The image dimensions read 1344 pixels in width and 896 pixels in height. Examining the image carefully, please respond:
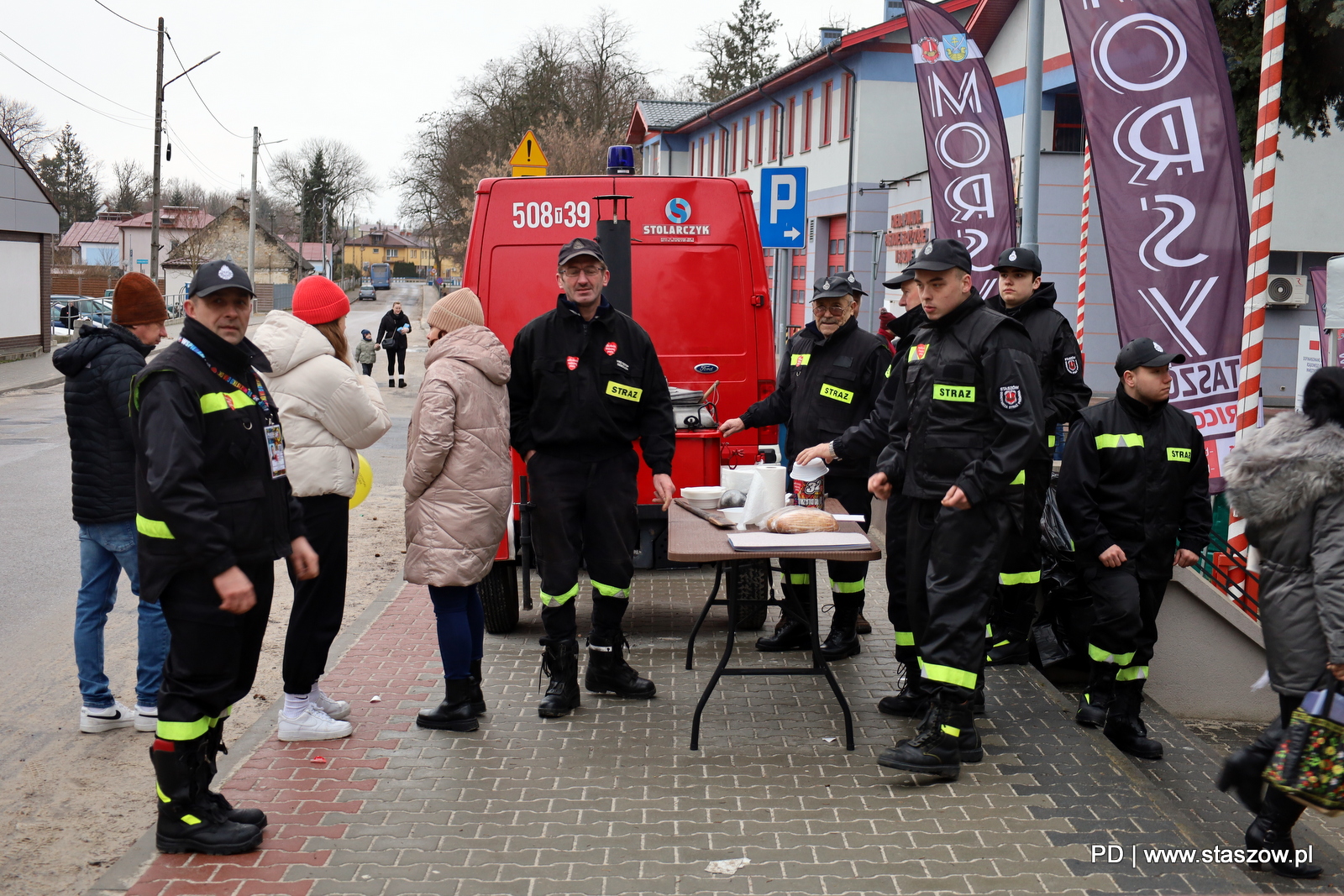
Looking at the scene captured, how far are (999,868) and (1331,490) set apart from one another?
5.57ft

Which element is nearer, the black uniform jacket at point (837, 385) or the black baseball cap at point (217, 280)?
the black baseball cap at point (217, 280)

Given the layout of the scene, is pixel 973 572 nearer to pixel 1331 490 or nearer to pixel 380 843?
pixel 1331 490

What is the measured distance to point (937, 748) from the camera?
4926 millimetres

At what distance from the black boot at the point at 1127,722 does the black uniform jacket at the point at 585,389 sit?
2.37m

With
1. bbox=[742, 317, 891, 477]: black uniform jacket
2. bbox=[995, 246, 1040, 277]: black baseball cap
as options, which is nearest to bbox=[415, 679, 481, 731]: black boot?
bbox=[742, 317, 891, 477]: black uniform jacket

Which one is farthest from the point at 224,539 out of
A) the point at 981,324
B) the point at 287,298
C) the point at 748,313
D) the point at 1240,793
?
the point at 287,298

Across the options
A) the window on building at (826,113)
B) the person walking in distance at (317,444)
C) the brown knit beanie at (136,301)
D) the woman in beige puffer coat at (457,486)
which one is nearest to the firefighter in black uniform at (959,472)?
the woman in beige puffer coat at (457,486)

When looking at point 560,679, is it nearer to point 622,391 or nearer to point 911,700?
point 622,391

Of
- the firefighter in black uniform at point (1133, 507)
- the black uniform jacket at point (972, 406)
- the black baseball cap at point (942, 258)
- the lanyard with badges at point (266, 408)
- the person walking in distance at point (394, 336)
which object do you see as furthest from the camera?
the person walking in distance at point (394, 336)

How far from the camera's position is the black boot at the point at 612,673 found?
19.9ft

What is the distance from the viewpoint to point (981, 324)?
5.02 meters

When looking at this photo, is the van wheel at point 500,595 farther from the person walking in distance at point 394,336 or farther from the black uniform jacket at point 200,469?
the person walking in distance at point 394,336

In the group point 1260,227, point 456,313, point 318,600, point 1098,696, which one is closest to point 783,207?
point 1260,227

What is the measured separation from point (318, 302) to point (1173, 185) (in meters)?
5.07
